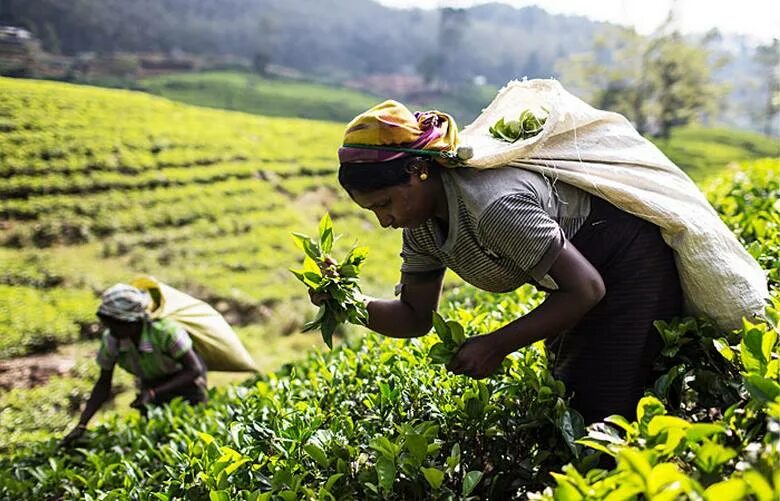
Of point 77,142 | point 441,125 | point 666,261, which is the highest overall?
point 441,125

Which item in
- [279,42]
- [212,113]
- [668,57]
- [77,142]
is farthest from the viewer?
[279,42]

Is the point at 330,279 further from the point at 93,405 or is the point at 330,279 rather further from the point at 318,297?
the point at 93,405

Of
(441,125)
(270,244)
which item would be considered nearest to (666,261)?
(441,125)

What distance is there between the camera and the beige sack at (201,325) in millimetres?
3963

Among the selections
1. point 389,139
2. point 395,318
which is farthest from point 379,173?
point 395,318

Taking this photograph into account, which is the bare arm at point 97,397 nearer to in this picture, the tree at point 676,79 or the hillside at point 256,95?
the hillside at point 256,95

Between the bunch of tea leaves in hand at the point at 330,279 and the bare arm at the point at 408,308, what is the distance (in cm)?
22

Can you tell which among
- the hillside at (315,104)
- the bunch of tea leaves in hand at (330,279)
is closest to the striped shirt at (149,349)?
the bunch of tea leaves in hand at (330,279)

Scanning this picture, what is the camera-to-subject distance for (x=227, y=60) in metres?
47.8

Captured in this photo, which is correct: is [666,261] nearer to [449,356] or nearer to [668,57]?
[449,356]

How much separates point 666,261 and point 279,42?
60.1 meters

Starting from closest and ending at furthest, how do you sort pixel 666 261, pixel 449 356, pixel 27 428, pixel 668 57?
pixel 449 356
pixel 666 261
pixel 27 428
pixel 668 57

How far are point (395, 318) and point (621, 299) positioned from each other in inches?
26.6

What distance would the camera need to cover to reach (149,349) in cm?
373
